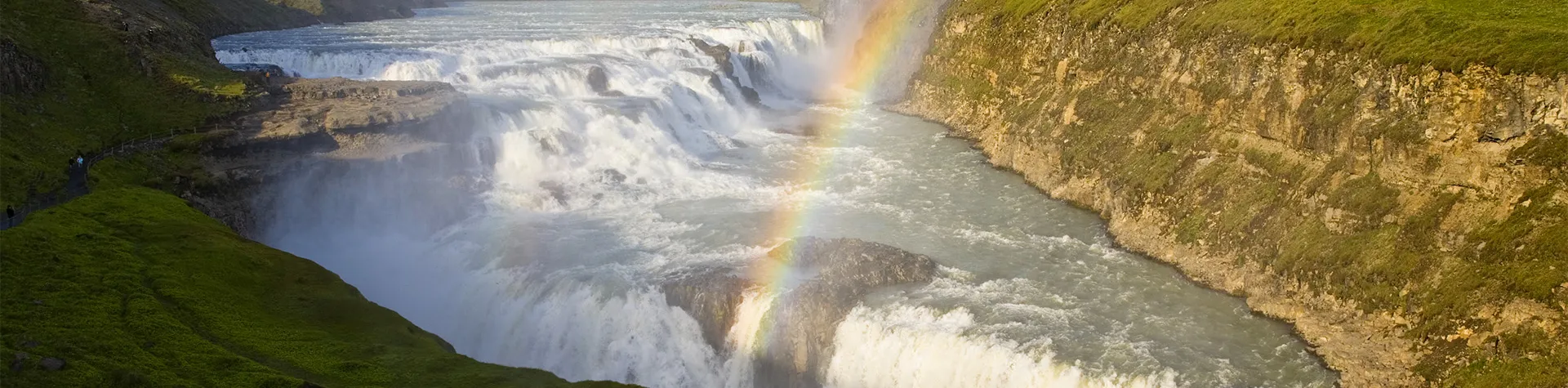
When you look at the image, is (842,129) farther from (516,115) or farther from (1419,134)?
(1419,134)

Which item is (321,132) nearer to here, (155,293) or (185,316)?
(155,293)

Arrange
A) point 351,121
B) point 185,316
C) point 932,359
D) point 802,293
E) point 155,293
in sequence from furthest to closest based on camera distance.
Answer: point 351,121 → point 802,293 → point 932,359 → point 155,293 → point 185,316

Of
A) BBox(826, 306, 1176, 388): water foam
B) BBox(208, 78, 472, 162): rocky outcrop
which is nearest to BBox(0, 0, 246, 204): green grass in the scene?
BBox(208, 78, 472, 162): rocky outcrop

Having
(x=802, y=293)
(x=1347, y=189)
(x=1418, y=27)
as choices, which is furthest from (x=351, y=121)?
(x=1418, y=27)

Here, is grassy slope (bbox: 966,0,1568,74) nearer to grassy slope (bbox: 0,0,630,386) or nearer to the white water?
the white water

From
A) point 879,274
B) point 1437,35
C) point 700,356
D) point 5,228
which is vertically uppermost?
point 1437,35

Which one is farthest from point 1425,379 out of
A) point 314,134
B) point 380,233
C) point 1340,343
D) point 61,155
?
point 61,155
